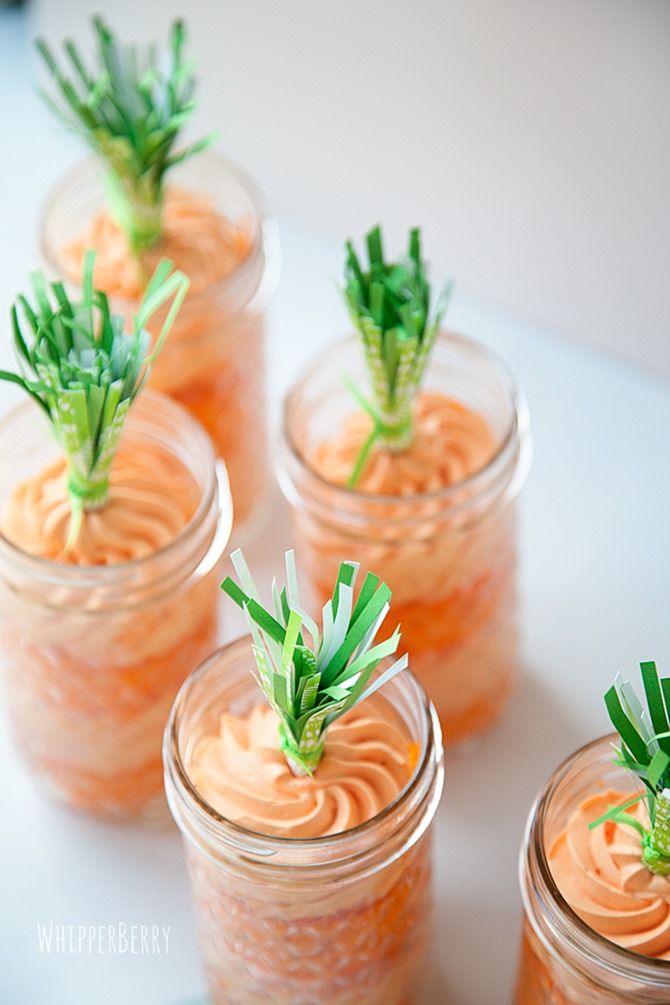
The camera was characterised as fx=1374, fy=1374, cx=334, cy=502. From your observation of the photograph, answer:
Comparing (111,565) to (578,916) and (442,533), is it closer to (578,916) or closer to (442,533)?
(442,533)

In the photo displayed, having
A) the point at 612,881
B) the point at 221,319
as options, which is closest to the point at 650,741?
the point at 612,881

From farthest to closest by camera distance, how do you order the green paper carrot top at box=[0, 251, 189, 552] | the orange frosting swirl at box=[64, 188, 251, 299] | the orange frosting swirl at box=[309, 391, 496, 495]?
1. the orange frosting swirl at box=[64, 188, 251, 299]
2. the orange frosting swirl at box=[309, 391, 496, 495]
3. the green paper carrot top at box=[0, 251, 189, 552]

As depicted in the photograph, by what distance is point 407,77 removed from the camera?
1.25 m

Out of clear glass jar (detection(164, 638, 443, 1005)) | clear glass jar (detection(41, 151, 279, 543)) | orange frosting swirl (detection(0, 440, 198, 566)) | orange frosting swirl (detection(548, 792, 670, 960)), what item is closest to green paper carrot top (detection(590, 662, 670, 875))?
orange frosting swirl (detection(548, 792, 670, 960))

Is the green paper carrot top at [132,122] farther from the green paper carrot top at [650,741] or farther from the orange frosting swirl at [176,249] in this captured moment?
the green paper carrot top at [650,741]

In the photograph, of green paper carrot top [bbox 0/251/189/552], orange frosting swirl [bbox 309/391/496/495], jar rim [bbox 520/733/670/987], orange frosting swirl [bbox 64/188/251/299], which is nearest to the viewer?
jar rim [bbox 520/733/670/987]

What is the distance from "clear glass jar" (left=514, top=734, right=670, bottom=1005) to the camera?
71 centimetres

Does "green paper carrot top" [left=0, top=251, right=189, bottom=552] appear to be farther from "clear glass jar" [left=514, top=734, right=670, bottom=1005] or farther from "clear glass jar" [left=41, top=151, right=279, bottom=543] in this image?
"clear glass jar" [left=514, top=734, right=670, bottom=1005]

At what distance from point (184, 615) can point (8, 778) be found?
0.22 meters

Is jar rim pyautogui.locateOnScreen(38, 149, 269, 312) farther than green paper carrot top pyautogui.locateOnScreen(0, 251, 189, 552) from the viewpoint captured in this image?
Yes

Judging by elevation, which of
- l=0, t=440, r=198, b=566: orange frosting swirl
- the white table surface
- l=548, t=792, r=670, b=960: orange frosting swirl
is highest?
l=0, t=440, r=198, b=566: orange frosting swirl

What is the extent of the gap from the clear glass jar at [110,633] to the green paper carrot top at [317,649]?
0.16 metres

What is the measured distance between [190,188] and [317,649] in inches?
22.6

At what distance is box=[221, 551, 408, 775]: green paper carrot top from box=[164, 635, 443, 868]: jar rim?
0.05 m
